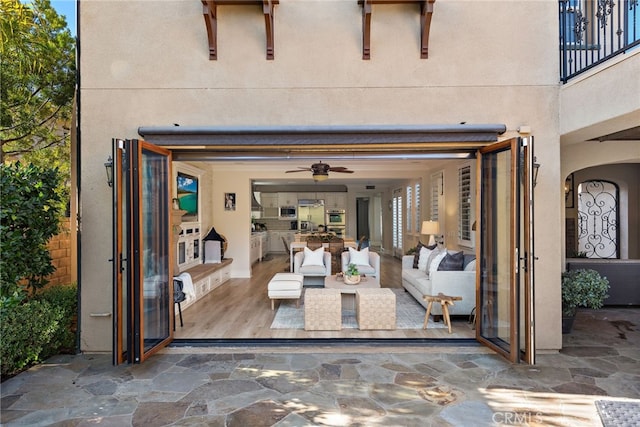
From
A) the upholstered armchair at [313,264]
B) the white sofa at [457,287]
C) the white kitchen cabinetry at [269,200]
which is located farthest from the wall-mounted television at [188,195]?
the white kitchen cabinetry at [269,200]

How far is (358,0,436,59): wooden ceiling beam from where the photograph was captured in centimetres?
374

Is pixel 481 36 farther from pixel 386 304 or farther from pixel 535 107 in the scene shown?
pixel 386 304

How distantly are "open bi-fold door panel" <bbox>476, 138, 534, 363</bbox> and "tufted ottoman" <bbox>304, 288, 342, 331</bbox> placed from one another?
1.66 metres

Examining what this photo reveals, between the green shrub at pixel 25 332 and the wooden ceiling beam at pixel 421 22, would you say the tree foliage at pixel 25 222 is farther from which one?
the wooden ceiling beam at pixel 421 22

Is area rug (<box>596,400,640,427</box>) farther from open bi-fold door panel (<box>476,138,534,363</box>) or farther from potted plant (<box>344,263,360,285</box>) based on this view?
potted plant (<box>344,263,360,285</box>)

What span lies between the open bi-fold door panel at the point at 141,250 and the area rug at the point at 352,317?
1.46 meters

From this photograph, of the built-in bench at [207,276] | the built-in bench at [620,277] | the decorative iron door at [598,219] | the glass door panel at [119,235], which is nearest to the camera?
the glass door panel at [119,235]

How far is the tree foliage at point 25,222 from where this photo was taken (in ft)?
10.8

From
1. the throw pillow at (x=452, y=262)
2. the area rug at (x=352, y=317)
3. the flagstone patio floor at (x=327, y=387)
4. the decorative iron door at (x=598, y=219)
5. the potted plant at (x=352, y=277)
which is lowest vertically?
the flagstone patio floor at (x=327, y=387)

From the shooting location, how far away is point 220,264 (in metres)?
7.49

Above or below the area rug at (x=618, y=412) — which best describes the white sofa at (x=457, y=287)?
above

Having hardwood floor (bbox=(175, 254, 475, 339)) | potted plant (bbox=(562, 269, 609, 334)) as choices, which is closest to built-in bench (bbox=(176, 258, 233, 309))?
hardwood floor (bbox=(175, 254, 475, 339))

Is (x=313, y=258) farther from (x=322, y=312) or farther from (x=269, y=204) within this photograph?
(x=269, y=204)

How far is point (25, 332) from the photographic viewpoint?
11.0 feet
